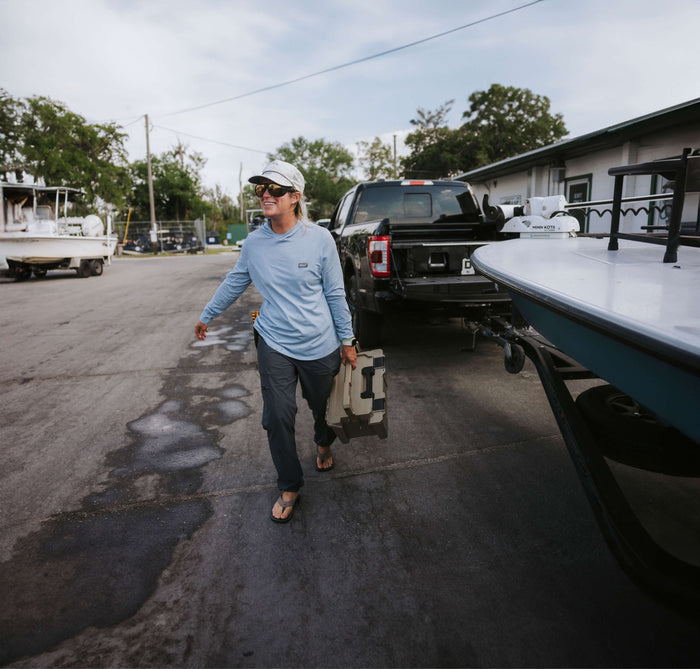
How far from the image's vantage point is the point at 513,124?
35.6m

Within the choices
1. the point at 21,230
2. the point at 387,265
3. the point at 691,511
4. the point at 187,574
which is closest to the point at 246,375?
the point at 387,265

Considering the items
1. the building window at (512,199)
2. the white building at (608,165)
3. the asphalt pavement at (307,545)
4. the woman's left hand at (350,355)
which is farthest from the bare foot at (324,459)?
the building window at (512,199)

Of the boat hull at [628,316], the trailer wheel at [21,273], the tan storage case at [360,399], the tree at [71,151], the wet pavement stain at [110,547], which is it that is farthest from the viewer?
the tree at [71,151]

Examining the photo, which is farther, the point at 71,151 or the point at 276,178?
the point at 71,151

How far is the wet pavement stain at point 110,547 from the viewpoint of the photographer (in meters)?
2.03

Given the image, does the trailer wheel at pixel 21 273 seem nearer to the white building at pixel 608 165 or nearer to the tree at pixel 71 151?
the white building at pixel 608 165

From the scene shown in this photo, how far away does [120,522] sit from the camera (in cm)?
272

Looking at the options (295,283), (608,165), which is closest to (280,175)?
(295,283)

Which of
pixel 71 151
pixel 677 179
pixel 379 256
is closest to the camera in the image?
pixel 677 179

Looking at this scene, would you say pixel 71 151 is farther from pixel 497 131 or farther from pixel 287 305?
pixel 287 305

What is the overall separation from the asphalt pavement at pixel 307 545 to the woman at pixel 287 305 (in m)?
0.44

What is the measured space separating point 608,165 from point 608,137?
1.55 m

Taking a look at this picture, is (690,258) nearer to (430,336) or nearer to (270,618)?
(270,618)

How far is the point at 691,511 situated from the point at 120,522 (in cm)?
304
